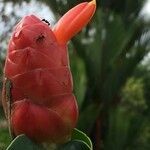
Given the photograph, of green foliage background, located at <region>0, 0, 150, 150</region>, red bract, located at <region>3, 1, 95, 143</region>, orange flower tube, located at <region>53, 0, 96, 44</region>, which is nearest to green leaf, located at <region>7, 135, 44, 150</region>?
red bract, located at <region>3, 1, 95, 143</region>

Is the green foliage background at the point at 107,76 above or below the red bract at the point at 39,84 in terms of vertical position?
below

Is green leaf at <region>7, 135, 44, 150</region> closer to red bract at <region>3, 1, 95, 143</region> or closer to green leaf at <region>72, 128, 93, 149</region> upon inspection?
red bract at <region>3, 1, 95, 143</region>

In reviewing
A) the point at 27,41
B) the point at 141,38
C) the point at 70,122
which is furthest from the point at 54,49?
the point at 141,38

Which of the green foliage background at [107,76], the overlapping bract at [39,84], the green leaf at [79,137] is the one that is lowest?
the green foliage background at [107,76]

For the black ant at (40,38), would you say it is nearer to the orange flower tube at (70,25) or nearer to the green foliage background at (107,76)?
the orange flower tube at (70,25)

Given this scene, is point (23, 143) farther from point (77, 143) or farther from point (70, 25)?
point (70, 25)

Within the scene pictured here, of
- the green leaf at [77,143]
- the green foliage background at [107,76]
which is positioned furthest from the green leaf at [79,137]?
the green foliage background at [107,76]

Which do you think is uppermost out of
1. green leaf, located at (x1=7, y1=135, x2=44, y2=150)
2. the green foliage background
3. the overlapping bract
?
the overlapping bract

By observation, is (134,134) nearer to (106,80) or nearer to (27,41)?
(106,80)
